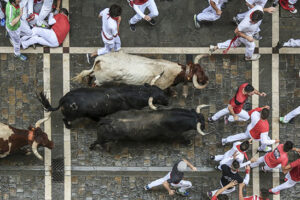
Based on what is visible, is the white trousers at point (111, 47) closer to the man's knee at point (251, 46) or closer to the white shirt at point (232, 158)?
the man's knee at point (251, 46)

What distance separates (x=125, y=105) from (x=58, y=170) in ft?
10.8

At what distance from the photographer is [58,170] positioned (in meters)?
14.8

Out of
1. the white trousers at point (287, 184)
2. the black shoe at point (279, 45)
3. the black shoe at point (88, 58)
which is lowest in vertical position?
the white trousers at point (287, 184)

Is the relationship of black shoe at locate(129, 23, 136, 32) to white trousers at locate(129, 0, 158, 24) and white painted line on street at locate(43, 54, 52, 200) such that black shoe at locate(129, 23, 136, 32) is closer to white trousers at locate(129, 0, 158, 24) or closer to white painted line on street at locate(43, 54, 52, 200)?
white trousers at locate(129, 0, 158, 24)

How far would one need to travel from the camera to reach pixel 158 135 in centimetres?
1377

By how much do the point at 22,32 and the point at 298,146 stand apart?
9.72 metres

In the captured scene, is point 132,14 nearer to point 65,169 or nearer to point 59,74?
point 59,74

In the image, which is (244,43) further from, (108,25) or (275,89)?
(108,25)

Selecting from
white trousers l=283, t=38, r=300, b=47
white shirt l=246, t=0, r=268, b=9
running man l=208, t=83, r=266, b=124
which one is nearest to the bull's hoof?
running man l=208, t=83, r=266, b=124

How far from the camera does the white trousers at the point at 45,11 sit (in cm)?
1465

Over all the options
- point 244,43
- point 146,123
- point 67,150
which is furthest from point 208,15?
point 67,150

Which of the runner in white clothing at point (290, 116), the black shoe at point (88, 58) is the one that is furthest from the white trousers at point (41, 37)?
the runner in white clothing at point (290, 116)

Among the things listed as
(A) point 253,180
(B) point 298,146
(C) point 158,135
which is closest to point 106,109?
(C) point 158,135

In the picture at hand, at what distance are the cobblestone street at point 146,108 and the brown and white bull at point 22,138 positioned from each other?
3.76 feet
